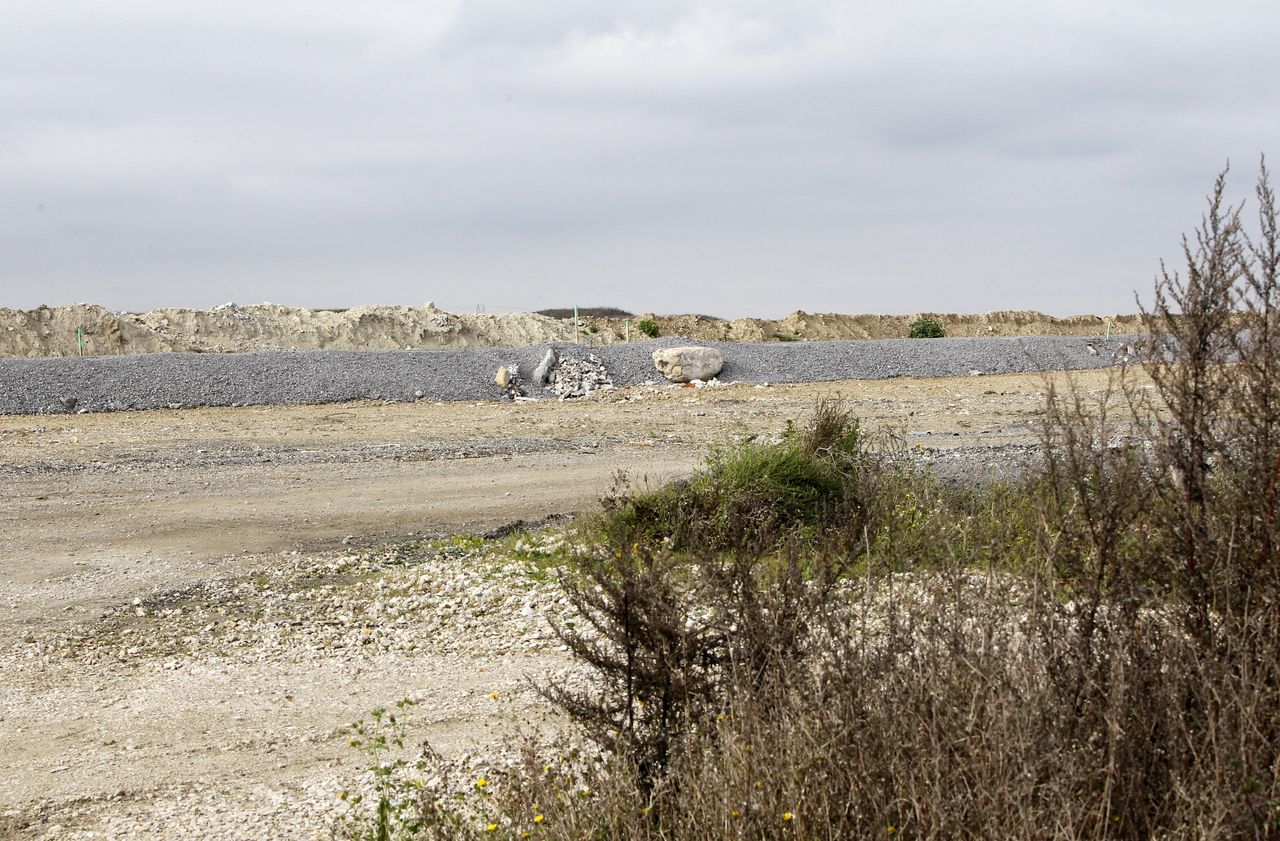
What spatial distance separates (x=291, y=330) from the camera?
40000 millimetres

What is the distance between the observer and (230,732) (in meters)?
5.68

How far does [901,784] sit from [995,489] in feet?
21.0

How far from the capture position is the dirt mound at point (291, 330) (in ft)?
Answer: 121

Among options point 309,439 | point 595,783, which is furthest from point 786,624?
point 309,439

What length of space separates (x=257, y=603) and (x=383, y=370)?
1598 cm

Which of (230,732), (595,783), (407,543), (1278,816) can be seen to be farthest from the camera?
(407,543)

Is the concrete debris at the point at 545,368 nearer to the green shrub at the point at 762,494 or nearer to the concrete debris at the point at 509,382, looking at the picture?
the concrete debris at the point at 509,382

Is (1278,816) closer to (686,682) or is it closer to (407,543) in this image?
(686,682)

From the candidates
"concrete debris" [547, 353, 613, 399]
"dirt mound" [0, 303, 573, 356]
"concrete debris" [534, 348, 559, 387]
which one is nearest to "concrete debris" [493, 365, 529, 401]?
"concrete debris" [534, 348, 559, 387]

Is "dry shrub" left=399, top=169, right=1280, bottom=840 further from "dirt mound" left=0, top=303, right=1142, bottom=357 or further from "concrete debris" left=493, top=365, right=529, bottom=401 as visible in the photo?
"dirt mound" left=0, top=303, right=1142, bottom=357

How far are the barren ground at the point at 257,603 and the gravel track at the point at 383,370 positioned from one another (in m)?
3.57

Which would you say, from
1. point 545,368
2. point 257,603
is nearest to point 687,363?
point 545,368

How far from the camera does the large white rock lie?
2472 cm

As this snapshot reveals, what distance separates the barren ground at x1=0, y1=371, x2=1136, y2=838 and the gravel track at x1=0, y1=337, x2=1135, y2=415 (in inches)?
140
